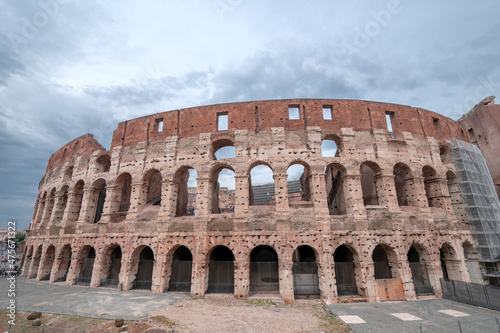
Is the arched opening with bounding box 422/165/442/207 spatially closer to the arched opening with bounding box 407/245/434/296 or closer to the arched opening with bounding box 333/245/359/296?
the arched opening with bounding box 407/245/434/296

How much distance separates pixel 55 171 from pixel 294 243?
22314 millimetres

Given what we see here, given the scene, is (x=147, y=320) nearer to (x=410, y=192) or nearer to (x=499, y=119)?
(x=410, y=192)

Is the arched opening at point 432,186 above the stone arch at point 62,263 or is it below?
above

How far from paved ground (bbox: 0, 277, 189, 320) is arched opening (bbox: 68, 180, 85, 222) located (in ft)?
16.8

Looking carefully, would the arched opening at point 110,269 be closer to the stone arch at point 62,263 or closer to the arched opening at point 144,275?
the arched opening at point 144,275

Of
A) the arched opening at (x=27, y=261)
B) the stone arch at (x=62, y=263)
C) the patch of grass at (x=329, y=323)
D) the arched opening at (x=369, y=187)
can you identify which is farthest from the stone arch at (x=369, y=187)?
the arched opening at (x=27, y=261)

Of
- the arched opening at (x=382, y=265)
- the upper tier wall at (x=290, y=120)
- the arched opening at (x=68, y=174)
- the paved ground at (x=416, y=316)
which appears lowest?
the paved ground at (x=416, y=316)

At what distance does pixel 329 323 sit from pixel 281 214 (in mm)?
5473

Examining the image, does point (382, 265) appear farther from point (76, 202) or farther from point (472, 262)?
point (76, 202)

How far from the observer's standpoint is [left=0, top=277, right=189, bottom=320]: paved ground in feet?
32.6

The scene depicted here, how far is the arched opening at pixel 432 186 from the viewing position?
15336mm

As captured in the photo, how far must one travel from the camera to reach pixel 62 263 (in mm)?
17297

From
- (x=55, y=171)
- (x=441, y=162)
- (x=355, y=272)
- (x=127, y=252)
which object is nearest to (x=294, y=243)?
(x=355, y=272)

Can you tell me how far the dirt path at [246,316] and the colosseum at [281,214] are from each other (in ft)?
3.54
